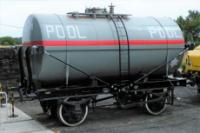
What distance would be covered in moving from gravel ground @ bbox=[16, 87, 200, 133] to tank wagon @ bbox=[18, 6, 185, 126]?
1.05 feet

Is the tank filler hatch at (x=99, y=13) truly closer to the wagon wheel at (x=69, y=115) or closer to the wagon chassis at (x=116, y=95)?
the wagon chassis at (x=116, y=95)

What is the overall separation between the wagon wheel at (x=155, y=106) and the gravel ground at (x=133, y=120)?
0.50ft

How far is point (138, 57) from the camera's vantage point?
10367 millimetres

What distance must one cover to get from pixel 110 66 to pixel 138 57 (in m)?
0.82

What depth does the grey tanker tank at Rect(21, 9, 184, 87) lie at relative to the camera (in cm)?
936

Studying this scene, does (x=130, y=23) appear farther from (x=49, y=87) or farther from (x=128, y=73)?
(x=49, y=87)

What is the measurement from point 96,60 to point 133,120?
5.99 ft

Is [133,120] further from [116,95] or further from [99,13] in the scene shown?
[99,13]

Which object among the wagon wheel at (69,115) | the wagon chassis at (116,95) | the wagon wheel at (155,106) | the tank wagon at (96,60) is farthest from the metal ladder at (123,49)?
the wagon wheel at (69,115)

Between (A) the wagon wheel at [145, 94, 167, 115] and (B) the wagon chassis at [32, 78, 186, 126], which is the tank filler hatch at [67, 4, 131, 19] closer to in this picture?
(B) the wagon chassis at [32, 78, 186, 126]

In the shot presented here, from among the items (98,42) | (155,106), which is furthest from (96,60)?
(155,106)

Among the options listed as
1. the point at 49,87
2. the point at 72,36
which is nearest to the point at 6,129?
the point at 49,87

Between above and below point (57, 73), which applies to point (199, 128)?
below

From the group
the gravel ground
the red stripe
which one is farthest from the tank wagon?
the gravel ground
